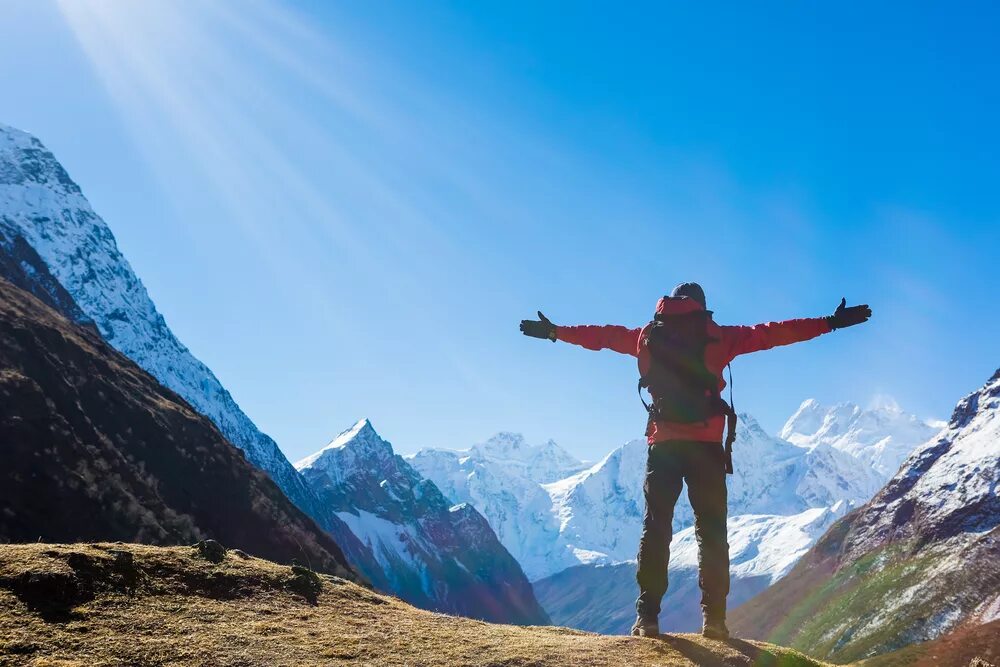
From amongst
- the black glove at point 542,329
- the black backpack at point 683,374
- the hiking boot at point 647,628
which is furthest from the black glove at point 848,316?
the hiking boot at point 647,628

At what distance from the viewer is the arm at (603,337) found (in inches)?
485

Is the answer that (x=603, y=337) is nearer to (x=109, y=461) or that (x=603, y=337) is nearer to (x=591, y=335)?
(x=591, y=335)

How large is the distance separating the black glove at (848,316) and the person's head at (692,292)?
2051 mm

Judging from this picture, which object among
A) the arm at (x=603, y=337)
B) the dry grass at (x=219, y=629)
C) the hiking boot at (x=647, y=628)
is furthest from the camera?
the arm at (x=603, y=337)

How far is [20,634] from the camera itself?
871cm

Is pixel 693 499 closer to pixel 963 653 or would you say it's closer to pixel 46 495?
pixel 46 495

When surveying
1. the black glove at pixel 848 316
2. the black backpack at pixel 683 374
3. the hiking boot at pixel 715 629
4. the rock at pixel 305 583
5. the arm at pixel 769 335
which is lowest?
the rock at pixel 305 583

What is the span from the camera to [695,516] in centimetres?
1135

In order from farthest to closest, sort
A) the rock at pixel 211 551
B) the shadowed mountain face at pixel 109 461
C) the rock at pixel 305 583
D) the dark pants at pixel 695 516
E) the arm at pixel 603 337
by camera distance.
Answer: the shadowed mountain face at pixel 109 461 → the rock at pixel 211 551 → the rock at pixel 305 583 → the arm at pixel 603 337 → the dark pants at pixel 695 516

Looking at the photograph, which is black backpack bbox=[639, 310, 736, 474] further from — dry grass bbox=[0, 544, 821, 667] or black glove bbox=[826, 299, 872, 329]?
dry grass bbox=[0, 544, 821, 667]

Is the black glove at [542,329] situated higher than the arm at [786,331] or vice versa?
the arm at [786,331]

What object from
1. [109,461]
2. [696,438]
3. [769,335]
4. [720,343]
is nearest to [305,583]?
[696,438]

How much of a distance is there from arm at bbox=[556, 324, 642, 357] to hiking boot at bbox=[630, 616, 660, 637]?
417cm

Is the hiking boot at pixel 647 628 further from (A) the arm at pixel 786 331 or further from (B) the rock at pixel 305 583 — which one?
(B) the rock at pixel 305 583
